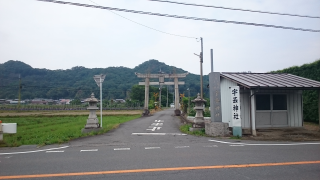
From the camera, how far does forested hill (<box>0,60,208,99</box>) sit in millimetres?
54681

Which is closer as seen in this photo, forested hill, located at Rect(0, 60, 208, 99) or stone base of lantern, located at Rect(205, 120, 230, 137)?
stone base of lantern, located at Rect(205, 120, 230, 137)

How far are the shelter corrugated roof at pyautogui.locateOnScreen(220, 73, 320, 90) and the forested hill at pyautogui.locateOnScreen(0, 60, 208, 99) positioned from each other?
3879 centimetres

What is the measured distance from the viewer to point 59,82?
224 ft

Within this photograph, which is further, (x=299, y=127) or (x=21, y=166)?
(x=299, y=127)

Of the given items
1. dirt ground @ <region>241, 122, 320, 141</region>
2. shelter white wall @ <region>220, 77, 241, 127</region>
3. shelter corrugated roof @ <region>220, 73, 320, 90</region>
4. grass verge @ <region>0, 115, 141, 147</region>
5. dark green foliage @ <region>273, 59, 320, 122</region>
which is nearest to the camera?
grass verge @ <region>0, 115, 141, 147</region>

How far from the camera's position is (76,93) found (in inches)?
2457

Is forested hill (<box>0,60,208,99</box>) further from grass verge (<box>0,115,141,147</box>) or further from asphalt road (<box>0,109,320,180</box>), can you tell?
asphalt road (<box>0,109,320,180</box>)

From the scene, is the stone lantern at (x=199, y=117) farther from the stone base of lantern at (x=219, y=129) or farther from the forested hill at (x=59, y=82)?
the forested hill at (x=59, y=82)

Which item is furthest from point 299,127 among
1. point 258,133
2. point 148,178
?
point 148,178

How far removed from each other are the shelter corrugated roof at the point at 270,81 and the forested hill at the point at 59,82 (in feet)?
127

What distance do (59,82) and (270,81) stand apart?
67.3 meters

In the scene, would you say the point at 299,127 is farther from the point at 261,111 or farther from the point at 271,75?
the point at 271,75

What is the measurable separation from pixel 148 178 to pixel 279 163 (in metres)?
3.46

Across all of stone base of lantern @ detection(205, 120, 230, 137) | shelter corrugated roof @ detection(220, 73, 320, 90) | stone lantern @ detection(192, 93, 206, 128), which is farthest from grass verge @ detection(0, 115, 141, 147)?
shelter corrugated roof @ detection(220, 73, 320, 90)
